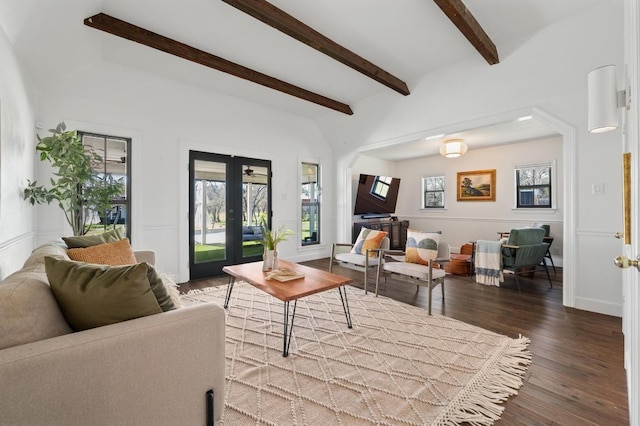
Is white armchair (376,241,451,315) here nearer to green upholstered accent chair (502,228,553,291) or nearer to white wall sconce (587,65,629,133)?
green upholstered accent chair (502,228,553,291)

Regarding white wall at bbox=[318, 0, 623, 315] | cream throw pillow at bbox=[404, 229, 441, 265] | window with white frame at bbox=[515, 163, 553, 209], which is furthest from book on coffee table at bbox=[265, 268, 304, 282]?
window with white frame at bbox=[515, 163, 553, 209]

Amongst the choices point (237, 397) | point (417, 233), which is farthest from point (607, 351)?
point (237, 397)

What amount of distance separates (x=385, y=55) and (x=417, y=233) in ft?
7.51

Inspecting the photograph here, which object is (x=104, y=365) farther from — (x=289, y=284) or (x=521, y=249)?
(x=521, y=249)

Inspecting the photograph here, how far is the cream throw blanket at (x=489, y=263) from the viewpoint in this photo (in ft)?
12.9

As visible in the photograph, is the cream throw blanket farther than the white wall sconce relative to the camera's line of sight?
Yes

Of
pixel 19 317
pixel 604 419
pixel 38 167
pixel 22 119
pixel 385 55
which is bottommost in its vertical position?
pixel 604 419

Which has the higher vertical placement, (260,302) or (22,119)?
(22,119)

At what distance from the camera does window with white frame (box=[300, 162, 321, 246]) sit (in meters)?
5.93

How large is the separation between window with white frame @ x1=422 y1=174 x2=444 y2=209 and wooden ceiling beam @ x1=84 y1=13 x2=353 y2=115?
3848mm

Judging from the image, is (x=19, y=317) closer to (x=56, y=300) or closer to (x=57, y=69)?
(x=56, y=300)

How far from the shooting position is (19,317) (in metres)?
0.94

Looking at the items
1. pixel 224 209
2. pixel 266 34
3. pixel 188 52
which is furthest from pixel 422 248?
pixel 188 52

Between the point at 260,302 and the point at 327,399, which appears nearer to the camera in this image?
the point at 327,399
